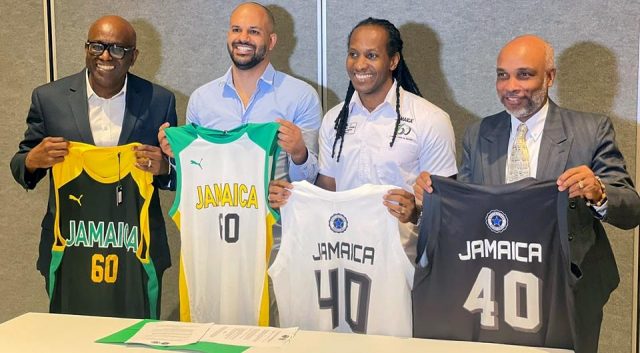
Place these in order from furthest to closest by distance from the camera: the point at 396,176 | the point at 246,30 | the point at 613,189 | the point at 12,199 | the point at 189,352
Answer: the point at 12,199, the point at 246,30, the point at 396,176, the point at 613,189, the point at 189,352

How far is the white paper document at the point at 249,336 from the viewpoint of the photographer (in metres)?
2.14

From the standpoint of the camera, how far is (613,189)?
231cm

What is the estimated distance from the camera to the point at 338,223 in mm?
2449

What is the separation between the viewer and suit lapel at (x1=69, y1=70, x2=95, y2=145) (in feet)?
9.86

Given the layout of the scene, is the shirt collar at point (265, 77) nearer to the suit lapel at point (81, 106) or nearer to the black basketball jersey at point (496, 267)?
the suit lapel at point (81, 106)

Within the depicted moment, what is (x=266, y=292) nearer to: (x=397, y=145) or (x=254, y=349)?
(x=254, y=349)

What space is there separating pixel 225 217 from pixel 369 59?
0.83 metres

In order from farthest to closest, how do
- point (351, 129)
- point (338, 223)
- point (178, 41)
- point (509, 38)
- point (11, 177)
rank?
point (11, 177) → point (178, 41) → point (509, 38) → point (351, 129) → point (338, 223)

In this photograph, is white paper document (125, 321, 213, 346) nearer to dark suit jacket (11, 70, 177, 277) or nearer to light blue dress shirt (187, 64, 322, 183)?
dark suit jacket (11, 70, 177, 277)

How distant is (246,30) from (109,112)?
698 mm

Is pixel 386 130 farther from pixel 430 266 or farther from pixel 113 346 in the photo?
pixel 113 346

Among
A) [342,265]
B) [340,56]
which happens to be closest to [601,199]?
[342,265]

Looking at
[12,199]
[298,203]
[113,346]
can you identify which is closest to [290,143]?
[298,203]

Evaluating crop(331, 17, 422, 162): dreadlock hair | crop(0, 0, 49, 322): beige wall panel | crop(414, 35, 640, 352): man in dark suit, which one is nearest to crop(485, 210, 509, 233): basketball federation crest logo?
crop(414, 35, 640, 352): man in dark suit
